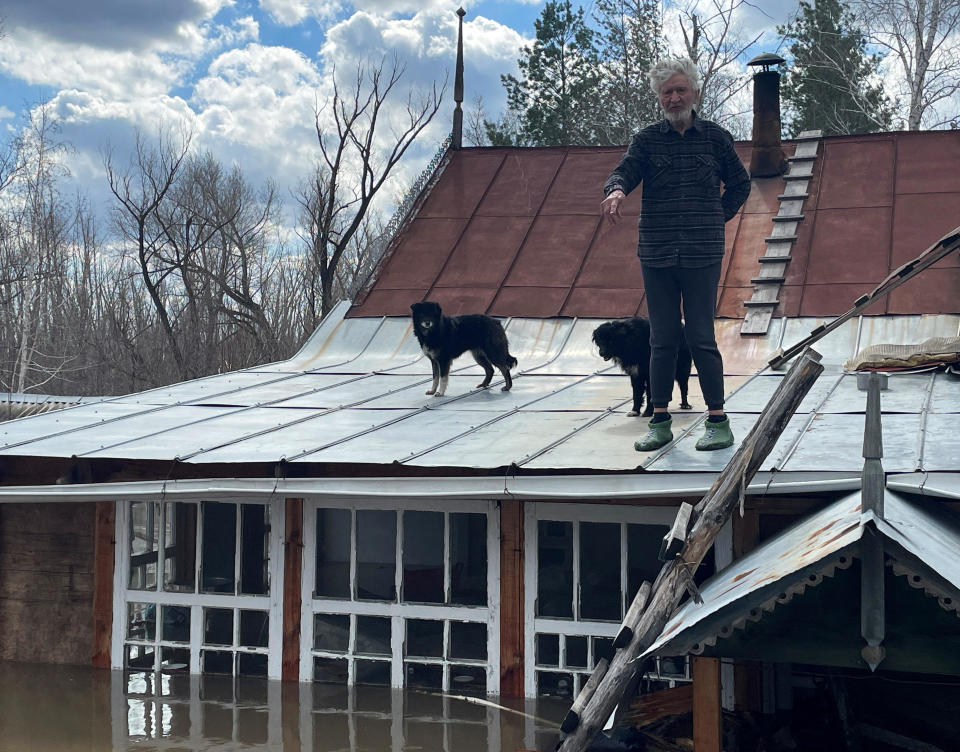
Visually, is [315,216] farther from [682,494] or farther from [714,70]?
[682,494]

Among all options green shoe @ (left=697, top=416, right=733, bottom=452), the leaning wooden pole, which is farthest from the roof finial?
the leaning wooden pole

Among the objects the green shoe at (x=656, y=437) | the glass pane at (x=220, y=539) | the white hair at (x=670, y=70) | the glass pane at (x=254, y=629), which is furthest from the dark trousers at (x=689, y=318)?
the glass pane at (x=220, y=539)

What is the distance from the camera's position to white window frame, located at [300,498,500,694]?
734 cm

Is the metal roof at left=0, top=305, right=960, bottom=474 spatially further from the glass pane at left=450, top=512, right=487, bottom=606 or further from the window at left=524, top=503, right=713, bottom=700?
the glass pane at left=450, top=512, right=487, bottom=606

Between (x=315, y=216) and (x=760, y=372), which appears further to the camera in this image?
(x=315, y=216)

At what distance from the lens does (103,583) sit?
8227 millimetres

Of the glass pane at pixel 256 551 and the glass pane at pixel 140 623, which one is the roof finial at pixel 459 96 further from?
the glass pane at pixel 140 623

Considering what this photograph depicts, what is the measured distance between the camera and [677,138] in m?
6.23

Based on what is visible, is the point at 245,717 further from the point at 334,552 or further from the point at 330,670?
the point at 334,552

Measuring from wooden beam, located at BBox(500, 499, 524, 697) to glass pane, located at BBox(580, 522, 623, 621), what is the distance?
45 centimetres

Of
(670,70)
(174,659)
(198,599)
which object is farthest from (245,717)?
(670,70)

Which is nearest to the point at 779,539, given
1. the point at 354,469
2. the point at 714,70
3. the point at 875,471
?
the point at 875,471

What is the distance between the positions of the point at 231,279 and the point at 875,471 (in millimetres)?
30154

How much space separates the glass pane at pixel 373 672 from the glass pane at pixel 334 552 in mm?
682
